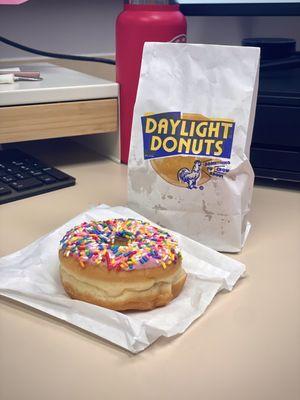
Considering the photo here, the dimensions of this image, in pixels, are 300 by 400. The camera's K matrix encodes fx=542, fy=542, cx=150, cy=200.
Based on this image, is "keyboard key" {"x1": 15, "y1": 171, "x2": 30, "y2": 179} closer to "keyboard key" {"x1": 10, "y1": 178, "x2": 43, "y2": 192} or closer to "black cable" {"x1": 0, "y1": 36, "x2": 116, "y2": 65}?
"keyboard key" {"x1": 10, "y1": 178, "x2": 43, "y2": 192}

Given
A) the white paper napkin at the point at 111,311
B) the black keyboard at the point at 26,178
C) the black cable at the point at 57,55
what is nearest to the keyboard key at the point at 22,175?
the black keyboard at the point at 26,178

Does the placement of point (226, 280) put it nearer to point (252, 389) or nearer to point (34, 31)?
point (252, 389)

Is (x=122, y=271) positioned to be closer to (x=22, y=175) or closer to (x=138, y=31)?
(x=22, y=175)

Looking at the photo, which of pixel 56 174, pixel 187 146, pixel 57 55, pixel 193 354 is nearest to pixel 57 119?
pixel 56 174

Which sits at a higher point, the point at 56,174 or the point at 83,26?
the point at 83,26

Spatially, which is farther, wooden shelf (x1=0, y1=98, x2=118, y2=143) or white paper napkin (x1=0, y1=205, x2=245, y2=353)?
wooden shelf (x1=0, y1=98, x2=118, y2=143)

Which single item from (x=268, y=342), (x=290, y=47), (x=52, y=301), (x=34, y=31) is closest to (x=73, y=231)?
(x=52, y=301)

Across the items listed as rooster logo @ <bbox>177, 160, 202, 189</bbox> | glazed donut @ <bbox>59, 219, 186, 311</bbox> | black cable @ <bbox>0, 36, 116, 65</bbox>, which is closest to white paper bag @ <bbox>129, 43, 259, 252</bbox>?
rooster logo @ <bbox>177, 160, 202, 189</bbox>
